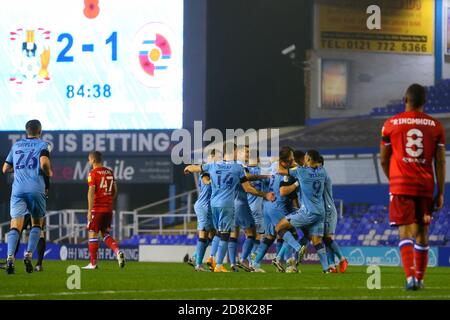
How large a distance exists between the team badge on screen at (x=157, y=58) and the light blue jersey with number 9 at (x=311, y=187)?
16.8 m

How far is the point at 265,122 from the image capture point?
36.9 m

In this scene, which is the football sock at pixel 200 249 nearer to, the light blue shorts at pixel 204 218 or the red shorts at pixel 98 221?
the light blue shorts at pixel 204 218

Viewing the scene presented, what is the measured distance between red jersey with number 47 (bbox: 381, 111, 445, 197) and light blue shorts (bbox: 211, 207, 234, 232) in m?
6.93

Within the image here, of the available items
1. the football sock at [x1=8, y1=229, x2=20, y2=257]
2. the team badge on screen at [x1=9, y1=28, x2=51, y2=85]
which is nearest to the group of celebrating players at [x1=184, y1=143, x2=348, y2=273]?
the football sock at [x1=8, y1=229, x2=20, y2=257]

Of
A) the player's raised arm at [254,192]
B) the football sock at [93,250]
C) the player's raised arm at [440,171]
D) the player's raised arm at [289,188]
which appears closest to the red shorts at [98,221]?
the football sock at [93,250]

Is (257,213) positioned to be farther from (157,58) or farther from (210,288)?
(157,58)

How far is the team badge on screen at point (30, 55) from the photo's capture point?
35.2 metres

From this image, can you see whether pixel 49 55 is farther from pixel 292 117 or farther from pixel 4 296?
pixel 4 296

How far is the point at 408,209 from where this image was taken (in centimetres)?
1130

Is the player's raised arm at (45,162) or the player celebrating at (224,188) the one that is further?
the player celebrating at (224,188)

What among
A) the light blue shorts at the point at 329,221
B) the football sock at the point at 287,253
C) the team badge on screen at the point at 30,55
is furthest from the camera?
the team badge on screen at the point at 30,55

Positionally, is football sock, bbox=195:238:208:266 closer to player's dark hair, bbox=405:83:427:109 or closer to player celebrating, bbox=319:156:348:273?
player celebrating, bbox=319:156:348:273

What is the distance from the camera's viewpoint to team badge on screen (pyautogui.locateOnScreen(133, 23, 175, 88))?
34031mm

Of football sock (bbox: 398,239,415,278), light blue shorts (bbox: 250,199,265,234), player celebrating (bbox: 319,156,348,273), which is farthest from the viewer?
light blue shorts (bbox: 250,199,265,234)
